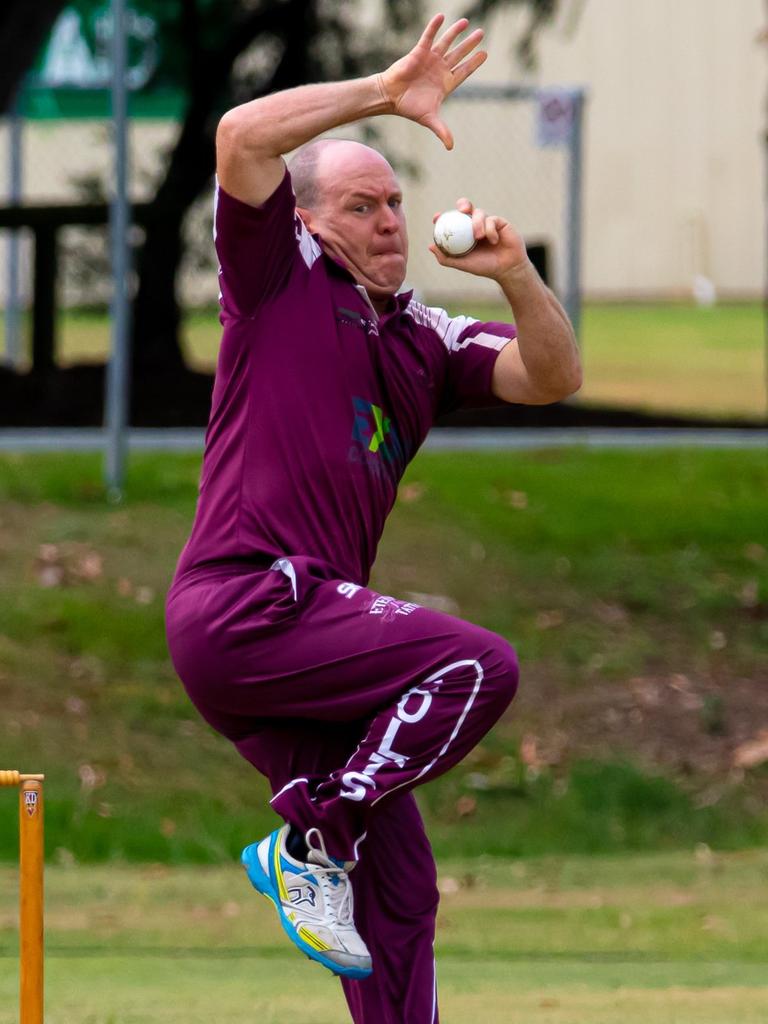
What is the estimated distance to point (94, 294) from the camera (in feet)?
49.2

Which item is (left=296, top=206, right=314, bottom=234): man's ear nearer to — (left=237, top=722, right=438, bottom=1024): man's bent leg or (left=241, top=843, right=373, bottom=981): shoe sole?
(left=237, top=722, right=438, bottom=1024): man's bent leg

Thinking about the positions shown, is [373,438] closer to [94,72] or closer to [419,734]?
[419,734]

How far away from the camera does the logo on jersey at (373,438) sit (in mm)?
4375

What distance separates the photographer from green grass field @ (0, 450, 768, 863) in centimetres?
940

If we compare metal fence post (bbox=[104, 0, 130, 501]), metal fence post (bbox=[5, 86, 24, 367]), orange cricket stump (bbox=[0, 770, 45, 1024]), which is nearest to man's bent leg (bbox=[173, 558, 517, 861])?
orange cricket stump (bbox=[0, 770, 45, 1024])

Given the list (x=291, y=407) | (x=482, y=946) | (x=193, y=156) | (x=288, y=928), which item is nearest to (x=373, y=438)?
(x=291, y=407)

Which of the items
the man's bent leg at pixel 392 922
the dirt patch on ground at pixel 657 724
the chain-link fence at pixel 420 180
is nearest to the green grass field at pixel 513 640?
the dirt patch on ground at pixel 657 724

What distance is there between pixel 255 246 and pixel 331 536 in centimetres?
67

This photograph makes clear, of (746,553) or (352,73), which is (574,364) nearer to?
(746,553)

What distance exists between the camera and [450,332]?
4.84 m

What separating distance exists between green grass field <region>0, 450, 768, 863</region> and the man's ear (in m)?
5.05

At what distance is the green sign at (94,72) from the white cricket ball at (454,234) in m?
11.3

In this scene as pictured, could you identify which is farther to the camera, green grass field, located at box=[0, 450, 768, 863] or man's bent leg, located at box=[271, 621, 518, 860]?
green grass field, located at box=[0, 450, 768, 863]

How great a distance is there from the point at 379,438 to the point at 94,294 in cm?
1088
